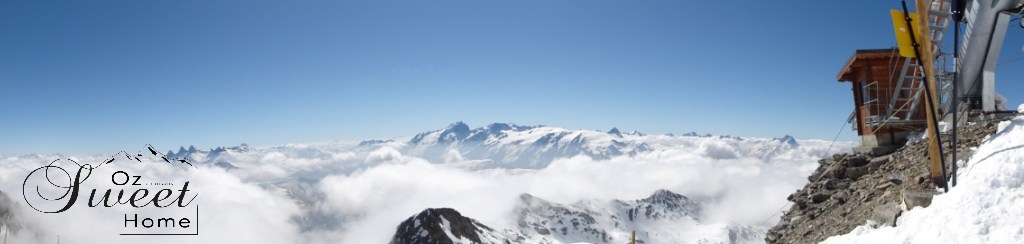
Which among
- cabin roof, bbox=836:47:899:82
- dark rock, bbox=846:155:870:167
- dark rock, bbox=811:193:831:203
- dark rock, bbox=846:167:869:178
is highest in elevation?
cabin roof, bbox=836:47:899:82

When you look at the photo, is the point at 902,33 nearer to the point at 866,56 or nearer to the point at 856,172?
the point at 856,172

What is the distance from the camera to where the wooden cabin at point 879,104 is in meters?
21.3

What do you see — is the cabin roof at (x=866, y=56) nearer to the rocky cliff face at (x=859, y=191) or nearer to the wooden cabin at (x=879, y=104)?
the wooden cabin at (x=879, y=104)

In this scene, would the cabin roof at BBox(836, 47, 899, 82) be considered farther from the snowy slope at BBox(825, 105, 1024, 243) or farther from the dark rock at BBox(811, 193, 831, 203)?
the snowy slope at BBox(825, 105, 1024, 243)

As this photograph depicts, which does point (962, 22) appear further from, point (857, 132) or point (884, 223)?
point (857, 132)

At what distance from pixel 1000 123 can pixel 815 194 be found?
6389mm

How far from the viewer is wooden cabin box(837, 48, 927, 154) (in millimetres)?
21328

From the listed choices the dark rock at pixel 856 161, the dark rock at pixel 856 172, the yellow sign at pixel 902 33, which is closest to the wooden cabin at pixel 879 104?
the dark rock at pixel 856 161

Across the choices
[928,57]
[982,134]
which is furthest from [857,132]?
[928,57]

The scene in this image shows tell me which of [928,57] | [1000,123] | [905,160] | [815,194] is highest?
[928,57]

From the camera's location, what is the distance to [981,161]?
12117mm

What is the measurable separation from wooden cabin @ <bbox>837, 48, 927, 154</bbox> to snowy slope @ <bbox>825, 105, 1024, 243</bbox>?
8774 mm

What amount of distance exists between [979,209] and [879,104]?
54.3 feet

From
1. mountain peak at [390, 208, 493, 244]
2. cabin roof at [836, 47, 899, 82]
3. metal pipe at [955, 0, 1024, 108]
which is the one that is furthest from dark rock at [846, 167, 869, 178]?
mountain peak at [390, 208, 493, 244]
